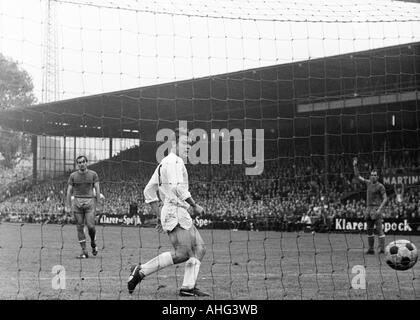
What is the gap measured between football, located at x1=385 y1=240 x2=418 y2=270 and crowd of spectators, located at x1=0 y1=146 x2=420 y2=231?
57.3ft

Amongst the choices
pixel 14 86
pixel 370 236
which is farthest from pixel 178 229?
pixel 370 236

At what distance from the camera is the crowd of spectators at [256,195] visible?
93.1ft

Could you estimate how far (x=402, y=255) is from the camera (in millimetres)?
9352

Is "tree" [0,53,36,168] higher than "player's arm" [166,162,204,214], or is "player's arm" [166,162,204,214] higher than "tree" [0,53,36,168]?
"tree" [0,53,36,168]

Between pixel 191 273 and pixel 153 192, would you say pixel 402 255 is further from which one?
pixel 153 192

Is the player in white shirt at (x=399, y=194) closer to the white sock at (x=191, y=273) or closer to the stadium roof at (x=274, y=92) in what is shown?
the stadium roof at (x=274, y=92)

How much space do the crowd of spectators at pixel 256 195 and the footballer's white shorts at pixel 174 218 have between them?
62.4ft

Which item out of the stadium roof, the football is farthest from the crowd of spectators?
the football

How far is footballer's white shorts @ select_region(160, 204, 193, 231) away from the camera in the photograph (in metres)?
7.75

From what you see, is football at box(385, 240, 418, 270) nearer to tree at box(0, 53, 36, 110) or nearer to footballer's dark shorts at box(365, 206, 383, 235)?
footballer's dark shorts at box(365, 206, 383, 235)
